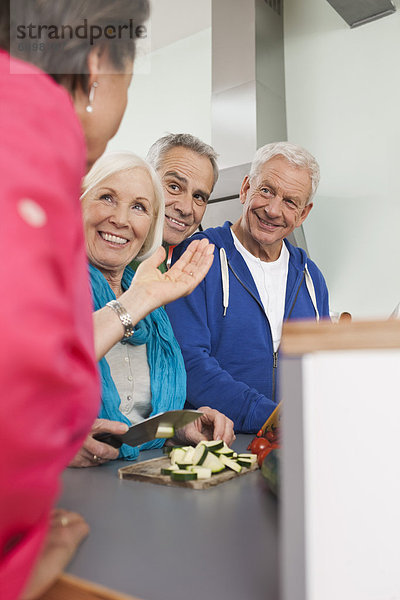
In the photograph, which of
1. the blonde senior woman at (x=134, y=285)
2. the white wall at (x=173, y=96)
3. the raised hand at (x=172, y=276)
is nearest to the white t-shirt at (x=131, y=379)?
the blonde senior woman at (x=134, y=285)

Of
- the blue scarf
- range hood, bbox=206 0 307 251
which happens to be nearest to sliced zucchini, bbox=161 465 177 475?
the blue scarf

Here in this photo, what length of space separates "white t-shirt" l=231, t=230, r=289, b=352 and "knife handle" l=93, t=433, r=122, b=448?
107cm

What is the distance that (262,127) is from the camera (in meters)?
3.00

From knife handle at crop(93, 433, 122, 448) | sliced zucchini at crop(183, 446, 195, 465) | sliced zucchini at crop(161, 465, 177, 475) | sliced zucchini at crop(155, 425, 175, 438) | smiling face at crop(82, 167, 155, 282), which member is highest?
smiling face at crop(82, 167, 155, 282)

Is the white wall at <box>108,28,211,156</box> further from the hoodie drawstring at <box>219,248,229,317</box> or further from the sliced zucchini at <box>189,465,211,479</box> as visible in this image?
the sliced zucchini at <box>189,465,211,479</box>

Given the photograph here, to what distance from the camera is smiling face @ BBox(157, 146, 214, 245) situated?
84.5 inches

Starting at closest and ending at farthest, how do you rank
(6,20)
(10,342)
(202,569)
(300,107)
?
(10,342)
(202,569)
(6,20)
(300,107)

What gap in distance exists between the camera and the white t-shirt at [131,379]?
1.38 meters

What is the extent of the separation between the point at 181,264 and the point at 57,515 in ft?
2.72

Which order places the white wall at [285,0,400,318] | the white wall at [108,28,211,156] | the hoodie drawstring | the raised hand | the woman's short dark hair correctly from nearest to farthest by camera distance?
the woman's short dark hair → the raised hand → the hoodie drawstring → the white wall at [285,0,400,318] → the white wall at [108,28,211,156]

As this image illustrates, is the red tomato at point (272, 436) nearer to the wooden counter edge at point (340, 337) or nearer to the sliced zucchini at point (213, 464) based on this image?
the sliced zucchini at point (213, 464)

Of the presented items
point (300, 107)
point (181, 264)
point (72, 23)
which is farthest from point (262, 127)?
point (72, 23)

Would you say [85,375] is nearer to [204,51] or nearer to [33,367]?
[33,367]

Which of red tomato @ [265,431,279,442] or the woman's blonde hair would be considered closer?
red tomato @ [265,431,279,442]
